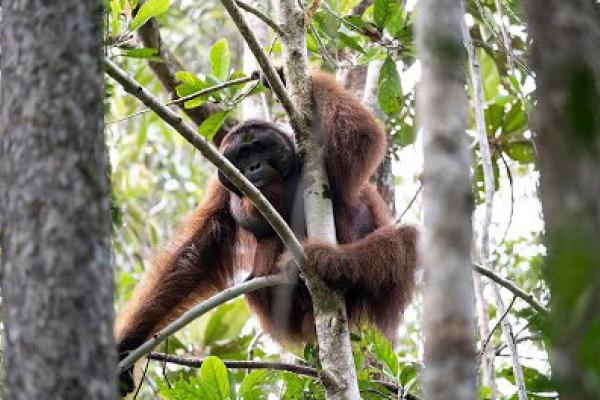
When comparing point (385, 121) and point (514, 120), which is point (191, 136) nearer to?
point (385, 121)

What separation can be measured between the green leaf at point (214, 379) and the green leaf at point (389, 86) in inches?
72.8

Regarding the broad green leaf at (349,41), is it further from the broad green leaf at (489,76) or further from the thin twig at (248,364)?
the broad green leaf at (489,76)

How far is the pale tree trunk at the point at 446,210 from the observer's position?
5.05 ft

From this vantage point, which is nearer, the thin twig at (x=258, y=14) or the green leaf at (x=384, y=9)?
the thin twig at (x=258, y=14)

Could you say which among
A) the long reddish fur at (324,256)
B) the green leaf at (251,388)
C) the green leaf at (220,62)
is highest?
the green leaf at (220,62)

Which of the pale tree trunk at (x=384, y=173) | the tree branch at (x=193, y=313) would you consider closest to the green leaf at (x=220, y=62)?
the tree branch at (x=193, y=313)

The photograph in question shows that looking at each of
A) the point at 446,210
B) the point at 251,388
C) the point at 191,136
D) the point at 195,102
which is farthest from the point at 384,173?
the point at 446,210

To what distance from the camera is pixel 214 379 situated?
4543 millimetres

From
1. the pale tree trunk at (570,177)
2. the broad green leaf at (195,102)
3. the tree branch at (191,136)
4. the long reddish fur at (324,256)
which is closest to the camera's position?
the pale tree trunk at (570,177)

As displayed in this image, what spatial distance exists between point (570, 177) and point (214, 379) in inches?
129

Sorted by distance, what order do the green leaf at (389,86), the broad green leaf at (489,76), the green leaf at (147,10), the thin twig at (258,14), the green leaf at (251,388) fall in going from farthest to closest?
1. the broad green leaf at (489,76)
2. the green leaf at (389,86)
3. the thin twig at (258,14)
4. the green leaf at (251,388)
5. the green leaf at (147,10)

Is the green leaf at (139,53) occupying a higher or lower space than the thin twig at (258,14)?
lower

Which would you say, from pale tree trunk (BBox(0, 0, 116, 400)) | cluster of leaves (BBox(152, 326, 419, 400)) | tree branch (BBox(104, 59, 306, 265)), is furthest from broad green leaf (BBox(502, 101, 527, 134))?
pale tree trunk (BBox(0, 0, 116, 400))

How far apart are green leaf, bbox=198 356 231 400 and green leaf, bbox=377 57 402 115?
185cm
